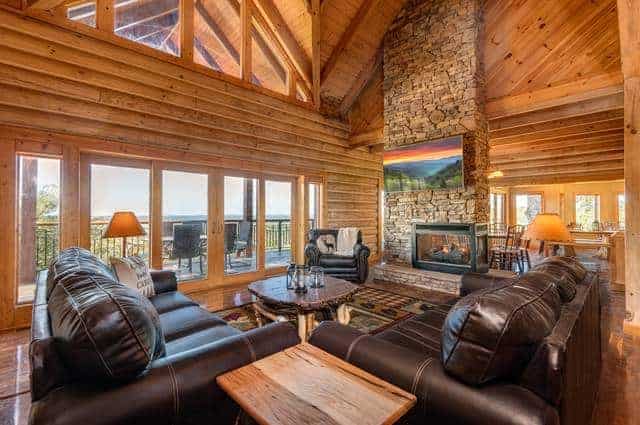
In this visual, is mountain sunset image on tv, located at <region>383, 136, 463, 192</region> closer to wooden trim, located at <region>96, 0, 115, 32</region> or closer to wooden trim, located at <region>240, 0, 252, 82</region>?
wooden trim, located at <region>240, 0, 252, 82</region>

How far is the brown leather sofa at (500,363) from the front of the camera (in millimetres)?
985

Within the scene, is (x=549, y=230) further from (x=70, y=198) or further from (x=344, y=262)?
A: (x=70, y=198)

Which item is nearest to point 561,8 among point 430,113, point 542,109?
point 542,109

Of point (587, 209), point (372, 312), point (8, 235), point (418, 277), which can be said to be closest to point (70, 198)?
point (8, 235)

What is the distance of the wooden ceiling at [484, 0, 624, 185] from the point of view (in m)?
4.13

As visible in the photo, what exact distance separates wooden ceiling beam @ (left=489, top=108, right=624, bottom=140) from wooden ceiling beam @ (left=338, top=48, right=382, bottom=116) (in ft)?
8.76

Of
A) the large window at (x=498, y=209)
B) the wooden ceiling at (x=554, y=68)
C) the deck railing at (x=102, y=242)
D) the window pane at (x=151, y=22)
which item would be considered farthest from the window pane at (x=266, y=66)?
the large window at (x=498, y=209)

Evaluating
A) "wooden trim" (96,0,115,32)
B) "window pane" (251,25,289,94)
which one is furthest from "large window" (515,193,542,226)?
"wooden trim" (96,0,115,32)

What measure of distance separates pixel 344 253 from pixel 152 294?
335 centimetres

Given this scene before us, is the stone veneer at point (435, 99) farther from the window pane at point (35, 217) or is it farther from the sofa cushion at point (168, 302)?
the window pane at point (35, 217)

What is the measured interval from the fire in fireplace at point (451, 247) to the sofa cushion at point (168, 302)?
403 cm

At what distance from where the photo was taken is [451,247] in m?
5.15

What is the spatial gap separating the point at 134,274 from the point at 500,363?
8.58 ft

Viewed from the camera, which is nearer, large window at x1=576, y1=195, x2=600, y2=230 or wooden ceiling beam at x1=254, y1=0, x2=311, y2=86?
wooden ceiling beam at x1=254, y1=0, x2=311, y2=86
